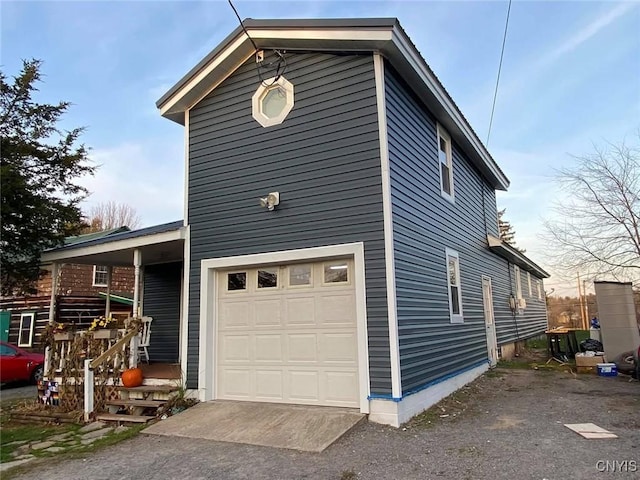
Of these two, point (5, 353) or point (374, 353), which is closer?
point (374, 353)

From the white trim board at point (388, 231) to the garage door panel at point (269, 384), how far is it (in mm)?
1836

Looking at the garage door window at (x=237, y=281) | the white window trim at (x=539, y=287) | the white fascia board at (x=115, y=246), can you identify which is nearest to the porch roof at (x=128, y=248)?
the white fascia board at (x=115, y=246)

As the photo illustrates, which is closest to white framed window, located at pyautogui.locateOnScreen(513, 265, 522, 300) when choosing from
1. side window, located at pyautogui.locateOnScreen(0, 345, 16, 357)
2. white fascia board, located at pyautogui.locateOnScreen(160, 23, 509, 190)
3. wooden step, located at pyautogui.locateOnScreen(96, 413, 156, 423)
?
white fascia board, located at pyautogui.locateOnScreen(160, 23, 509, 190)

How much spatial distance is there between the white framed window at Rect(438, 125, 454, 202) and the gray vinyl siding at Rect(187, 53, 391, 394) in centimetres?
294

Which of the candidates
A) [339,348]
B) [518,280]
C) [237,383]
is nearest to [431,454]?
[339,348]

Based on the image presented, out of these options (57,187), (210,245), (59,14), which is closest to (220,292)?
(210,245)

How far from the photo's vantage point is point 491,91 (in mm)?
10859

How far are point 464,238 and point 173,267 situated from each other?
6.66 m

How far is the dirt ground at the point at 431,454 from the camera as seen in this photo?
4027 millimetres

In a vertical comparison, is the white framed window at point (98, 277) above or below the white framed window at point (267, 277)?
above

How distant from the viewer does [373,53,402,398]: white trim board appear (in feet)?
18.5

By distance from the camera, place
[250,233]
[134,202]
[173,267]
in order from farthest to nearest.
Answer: [134,202]
[173,267]
[250,233]

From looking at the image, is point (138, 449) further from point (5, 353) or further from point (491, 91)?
point (491, 91)

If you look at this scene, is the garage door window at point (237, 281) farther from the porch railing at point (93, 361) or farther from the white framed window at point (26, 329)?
the white framed window at point (26, 329)
